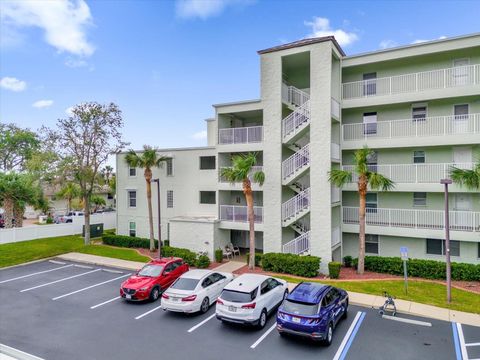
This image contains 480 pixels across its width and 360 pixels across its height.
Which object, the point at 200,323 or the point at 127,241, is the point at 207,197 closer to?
the point at 127,241

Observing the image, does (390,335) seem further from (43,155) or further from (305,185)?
(43,155)

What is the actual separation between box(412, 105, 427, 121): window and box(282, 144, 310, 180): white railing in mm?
7220

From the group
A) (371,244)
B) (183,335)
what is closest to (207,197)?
(371,244)

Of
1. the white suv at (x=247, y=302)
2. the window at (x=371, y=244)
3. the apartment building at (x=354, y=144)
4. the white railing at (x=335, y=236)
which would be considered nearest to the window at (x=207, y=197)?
the apartment building at (x=354, y=144)

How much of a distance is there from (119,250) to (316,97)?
64.1 feet

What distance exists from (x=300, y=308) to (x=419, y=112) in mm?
16266

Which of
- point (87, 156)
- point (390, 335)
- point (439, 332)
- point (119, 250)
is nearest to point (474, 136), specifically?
point (439, 332)

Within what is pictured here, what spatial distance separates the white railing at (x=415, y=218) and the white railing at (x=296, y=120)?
256 inches

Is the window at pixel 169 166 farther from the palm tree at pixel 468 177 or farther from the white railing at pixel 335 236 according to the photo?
the palm tree at pixel 468 177

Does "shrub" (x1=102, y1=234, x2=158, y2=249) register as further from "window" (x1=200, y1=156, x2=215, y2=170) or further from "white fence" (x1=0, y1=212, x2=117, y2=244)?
"window" (x1=200, y1=156, x2=215, y2=170)

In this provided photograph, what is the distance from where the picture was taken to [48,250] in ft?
83.6

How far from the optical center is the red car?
14.3m

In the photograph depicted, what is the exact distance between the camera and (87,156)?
27.2 metres

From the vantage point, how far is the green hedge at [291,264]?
717 inches
